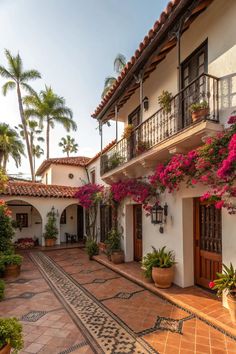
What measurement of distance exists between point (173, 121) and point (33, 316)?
20.8ft

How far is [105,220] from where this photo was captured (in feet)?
43.2

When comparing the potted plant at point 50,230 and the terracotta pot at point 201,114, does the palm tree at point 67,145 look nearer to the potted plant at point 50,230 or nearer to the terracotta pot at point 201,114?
the potted plant at point 50,230

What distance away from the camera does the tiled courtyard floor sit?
390 cm

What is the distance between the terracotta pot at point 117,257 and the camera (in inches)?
378

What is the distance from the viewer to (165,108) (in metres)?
6.76

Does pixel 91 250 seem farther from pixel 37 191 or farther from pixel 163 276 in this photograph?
pixel 37 191

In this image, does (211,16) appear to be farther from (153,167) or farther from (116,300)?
(116,300)

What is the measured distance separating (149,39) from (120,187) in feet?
17.4

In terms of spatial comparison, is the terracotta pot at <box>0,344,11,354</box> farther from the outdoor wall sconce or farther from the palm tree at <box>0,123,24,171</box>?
the palm tree at <box>0,123,24,171</box>

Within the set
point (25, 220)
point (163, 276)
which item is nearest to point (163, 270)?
point (163, 276)

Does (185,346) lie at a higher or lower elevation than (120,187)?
lower

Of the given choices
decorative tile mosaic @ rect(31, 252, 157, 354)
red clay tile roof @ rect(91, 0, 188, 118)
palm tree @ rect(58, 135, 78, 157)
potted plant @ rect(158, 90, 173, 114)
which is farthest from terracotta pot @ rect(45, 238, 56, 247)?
palm tree @ rect(58, 135, 78, 157)

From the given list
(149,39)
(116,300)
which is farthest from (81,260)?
(149,39)

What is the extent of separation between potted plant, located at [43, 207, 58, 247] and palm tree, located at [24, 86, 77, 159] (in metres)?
11.5
